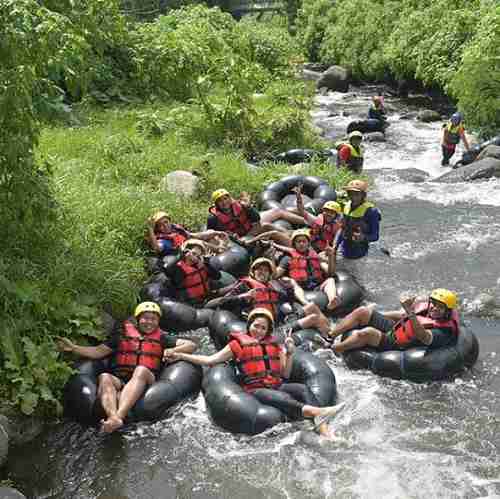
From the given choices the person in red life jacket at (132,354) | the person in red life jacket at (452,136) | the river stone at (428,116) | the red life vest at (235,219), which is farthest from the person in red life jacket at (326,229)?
the river stone at (428,116)

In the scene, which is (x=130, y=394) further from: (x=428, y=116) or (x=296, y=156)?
(x=428, y=116)

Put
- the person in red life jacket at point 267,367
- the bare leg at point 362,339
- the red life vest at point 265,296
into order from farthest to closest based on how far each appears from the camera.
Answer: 1. the red life vest at point 265,296
2. the bare leg at point 362,339
3. the person in red life jacket at point 267,367

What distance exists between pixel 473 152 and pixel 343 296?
25.4 ft

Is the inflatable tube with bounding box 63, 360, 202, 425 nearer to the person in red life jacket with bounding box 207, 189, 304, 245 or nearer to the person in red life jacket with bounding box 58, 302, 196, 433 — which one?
the person in red life jacket with bounding box 58, 302, 196, 433

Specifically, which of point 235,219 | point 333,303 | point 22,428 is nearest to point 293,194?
point 235,219

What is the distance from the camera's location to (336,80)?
25.9m

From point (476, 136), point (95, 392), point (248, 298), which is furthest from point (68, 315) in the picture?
point (476, 136)

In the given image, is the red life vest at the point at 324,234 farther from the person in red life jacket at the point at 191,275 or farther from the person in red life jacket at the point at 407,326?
the person in red life jacket at the point at 407,326

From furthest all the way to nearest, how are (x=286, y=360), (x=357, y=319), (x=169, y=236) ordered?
(x=169, y=236) → (x=357, y=319) → (x=286, y=360)

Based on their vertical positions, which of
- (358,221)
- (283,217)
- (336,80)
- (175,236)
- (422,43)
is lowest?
(336,80)

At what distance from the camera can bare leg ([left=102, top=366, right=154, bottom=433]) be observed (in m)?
5.54

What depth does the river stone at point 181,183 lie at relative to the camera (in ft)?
33.8

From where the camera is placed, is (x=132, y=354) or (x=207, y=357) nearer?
(x=132, y=354)

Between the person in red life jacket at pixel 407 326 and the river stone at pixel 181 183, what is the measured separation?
4288 mm
